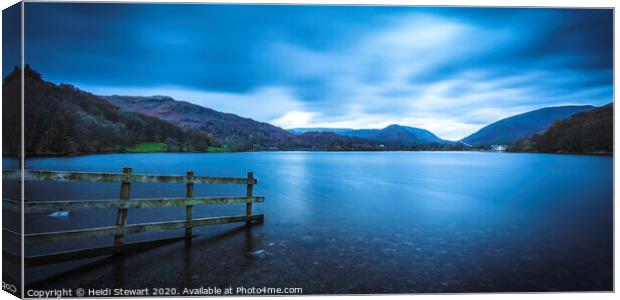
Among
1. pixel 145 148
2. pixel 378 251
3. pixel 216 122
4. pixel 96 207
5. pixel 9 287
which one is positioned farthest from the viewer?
pixel 145 148

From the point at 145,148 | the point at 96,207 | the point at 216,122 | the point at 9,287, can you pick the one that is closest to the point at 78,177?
the point at 96,207

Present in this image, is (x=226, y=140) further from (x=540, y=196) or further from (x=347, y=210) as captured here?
(x=540, y=196)

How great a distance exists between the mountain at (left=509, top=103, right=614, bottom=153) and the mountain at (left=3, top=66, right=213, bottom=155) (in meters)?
7.98

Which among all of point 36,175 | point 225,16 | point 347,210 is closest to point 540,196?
point 347,210

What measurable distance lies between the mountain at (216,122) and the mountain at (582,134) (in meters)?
5.95

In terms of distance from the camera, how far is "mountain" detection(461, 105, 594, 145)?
18.7 feet

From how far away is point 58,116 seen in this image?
18.5ft

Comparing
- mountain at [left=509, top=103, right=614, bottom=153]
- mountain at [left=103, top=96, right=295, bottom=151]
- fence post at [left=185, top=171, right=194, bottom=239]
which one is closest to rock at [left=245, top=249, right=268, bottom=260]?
fence post at [left=185, top=171, right=194, bottom=239]

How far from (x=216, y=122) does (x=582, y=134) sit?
26.1ft

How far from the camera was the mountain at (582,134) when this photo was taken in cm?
466

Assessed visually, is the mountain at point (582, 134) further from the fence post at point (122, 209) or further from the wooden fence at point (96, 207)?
the fence post at point (122, 209)

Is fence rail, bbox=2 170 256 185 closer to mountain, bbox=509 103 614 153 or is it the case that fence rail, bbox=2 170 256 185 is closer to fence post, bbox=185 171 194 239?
fence post, bbox=185 171 194 239

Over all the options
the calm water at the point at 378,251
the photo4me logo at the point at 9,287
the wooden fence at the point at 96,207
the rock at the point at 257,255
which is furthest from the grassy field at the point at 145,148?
the rock at the point at 257,255

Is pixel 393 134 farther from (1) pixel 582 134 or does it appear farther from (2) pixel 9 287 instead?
(2) pixel 9 287
